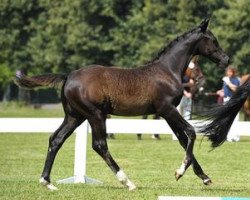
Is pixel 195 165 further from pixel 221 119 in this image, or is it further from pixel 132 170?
pixel 132 170

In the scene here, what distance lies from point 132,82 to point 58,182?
2.14 metres

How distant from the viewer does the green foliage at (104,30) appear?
45.6m

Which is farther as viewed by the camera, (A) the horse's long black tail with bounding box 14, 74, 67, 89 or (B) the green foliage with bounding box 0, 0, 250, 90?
(B) the green foliage with bounding box 0, 0, 250, 90

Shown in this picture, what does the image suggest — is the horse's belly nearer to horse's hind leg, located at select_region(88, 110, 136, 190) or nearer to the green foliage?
horse's hind leg, located at select_region(88, 110, 136, 190)

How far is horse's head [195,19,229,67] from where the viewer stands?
11258 mm

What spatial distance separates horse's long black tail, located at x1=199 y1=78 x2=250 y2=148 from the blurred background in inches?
1317

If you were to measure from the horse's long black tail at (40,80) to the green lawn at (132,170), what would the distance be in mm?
1497

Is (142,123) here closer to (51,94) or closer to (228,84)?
(228,84)

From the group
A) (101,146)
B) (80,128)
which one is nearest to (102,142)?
(101,146)

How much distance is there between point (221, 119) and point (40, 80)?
275cm

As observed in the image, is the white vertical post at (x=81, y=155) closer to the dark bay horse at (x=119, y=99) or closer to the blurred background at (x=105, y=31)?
the dark bay horse at (x=119, y=99)

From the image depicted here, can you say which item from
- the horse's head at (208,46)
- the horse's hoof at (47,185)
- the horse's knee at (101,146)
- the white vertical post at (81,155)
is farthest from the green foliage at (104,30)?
the horse's hoof at (47,185)

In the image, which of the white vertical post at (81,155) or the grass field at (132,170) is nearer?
the grass field at (132,170)

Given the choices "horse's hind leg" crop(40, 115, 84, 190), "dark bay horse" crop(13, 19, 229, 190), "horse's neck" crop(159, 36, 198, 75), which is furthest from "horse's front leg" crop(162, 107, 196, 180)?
"horse's hind leg" crop(40, 115, 84, 190)
